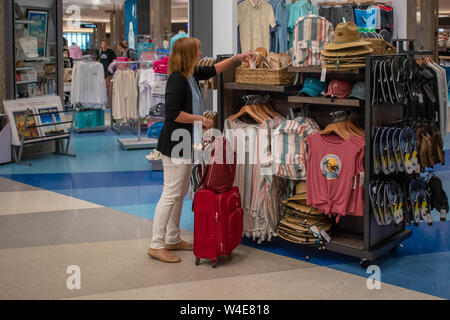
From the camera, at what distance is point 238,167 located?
482 centimetres

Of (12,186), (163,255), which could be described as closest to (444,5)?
(12,186)

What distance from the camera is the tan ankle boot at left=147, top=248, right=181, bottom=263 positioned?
4.38 metres

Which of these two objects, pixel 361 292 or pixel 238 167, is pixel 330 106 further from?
pixel 361 292

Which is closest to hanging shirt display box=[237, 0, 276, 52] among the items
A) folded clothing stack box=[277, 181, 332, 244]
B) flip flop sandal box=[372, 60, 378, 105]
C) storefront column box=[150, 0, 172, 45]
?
folded clothing stack box=[277, 181, 332, 244]

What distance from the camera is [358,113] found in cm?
455

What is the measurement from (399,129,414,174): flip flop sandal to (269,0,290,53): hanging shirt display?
4.71 meters

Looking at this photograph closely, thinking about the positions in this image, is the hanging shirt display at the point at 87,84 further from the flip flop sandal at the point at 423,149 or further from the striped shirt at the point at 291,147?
the flip flop sandal at the point at 423,149

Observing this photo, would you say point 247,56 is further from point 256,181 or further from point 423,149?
point 423,149

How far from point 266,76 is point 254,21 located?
12.5 feet

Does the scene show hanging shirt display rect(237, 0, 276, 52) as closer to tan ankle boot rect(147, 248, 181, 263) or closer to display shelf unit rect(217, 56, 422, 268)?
display shelf unit rect(217, 56, 422, 268)

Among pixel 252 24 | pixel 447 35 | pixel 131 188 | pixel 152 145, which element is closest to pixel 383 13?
pixel 252 24

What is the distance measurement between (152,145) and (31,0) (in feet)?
9.17

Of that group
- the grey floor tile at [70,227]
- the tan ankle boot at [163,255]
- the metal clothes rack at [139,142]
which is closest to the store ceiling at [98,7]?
the metal clothes rack at [139,142]

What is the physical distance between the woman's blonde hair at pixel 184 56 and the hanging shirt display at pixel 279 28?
4475 millimetres
